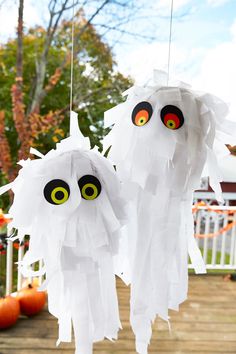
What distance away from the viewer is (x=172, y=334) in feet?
5.89

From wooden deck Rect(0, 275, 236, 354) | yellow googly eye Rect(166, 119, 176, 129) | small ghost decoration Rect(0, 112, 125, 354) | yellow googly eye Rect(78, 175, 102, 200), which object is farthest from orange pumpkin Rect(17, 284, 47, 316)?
yellow googly eye Rect(166, 119, 176, 129)

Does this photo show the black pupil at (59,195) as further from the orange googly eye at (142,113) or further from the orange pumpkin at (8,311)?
the orange pumpkin at (8,311)

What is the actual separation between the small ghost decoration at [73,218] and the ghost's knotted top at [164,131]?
0.16 ft

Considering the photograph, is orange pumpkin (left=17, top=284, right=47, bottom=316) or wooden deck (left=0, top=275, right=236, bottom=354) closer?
wooden deck (left=0, top=275, right=236, bottom=354)

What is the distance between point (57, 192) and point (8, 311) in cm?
145

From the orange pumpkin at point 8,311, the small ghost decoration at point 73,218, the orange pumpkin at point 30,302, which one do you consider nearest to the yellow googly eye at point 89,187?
the small ghost decoration at point 73,218

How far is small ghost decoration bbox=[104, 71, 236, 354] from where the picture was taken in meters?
0.60

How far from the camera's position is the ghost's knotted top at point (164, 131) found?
0.60 metres

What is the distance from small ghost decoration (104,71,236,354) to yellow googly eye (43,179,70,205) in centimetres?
11

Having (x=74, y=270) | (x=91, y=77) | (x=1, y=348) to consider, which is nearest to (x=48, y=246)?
(x=74, y=270)

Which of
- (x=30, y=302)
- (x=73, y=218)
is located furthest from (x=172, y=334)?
(x=73, y=218)

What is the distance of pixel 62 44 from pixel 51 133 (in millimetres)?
1422

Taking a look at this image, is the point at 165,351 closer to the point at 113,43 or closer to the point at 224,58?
the point at 224,58

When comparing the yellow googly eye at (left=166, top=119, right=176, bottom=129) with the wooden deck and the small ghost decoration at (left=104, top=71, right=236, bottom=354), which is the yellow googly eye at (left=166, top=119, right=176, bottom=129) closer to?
the small ghost decoration at (left=104, top=71, right=236, bottom=354)
